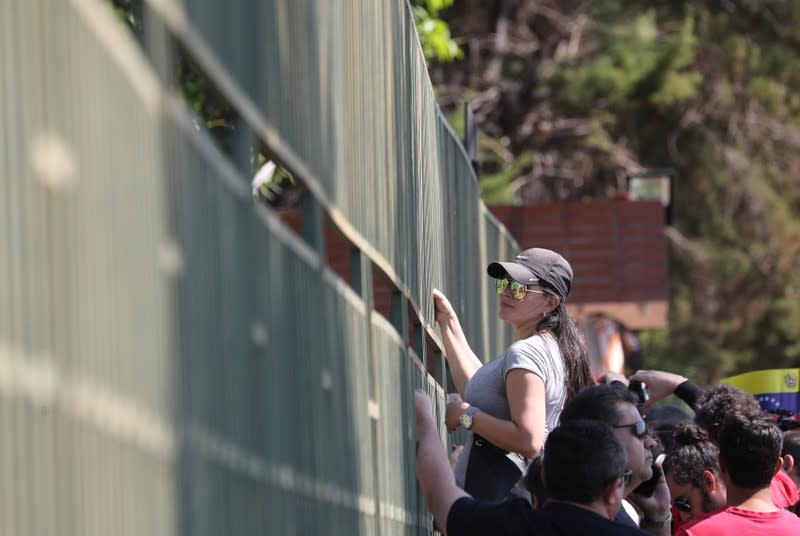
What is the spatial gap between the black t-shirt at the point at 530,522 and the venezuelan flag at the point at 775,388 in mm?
3731

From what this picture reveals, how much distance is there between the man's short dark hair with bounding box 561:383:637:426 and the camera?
4.14 metres

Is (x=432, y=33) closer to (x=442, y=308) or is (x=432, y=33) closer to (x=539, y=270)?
(x=442, y=308)

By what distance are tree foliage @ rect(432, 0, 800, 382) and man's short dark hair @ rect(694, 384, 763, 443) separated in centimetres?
1405

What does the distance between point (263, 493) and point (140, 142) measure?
0.79 metres

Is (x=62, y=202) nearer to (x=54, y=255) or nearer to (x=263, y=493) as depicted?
(x=54, y=255)

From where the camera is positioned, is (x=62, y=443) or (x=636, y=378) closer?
(x=62, y=443)

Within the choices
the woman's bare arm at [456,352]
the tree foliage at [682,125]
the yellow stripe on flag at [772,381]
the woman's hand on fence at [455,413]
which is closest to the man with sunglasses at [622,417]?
the woman's hand on fence at [455,413]

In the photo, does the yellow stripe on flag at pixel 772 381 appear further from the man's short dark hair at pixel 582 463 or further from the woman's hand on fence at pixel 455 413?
the man's short dark hair at pixel 582 463

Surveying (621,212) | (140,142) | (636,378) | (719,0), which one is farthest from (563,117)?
(140,142)

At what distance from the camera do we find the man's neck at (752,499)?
185 inches

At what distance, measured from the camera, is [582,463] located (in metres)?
→ 3.43

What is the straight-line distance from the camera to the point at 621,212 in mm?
15070

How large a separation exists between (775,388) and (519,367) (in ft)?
10.2

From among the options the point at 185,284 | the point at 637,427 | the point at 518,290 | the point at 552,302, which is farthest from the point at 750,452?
the point at 185,284
